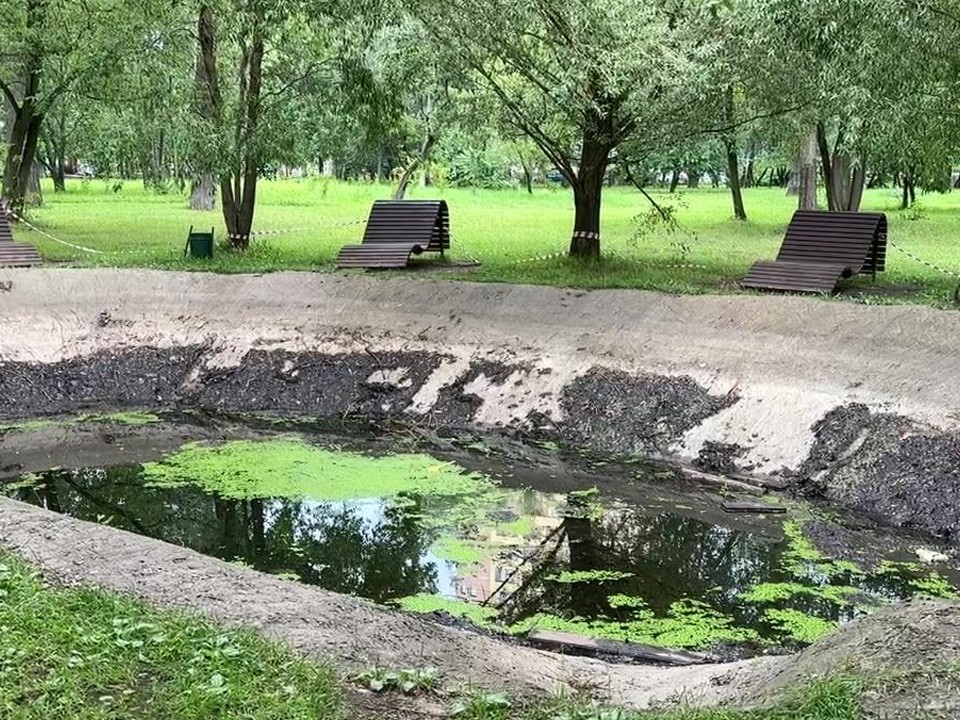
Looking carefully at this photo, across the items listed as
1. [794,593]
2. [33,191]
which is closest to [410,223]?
[794,593]

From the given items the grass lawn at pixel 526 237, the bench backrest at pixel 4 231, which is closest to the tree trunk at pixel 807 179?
the grass lawn at pixel 526 237

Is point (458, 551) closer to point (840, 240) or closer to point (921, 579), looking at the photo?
point (921, 579)

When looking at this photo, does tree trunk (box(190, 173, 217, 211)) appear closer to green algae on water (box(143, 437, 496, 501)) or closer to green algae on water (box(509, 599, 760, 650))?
green algae on water (box(143, 437, 496, 501))

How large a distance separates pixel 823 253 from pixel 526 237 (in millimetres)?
8599

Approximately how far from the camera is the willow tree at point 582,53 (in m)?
14.5

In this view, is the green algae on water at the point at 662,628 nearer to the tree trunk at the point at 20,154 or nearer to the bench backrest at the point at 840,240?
the bench backrest at the point at 840,240

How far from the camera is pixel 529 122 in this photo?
16172 millimetres

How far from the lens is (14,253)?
16.9 meters

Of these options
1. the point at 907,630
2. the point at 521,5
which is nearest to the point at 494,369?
the point at 521,5

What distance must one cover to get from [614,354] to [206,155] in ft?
27.4

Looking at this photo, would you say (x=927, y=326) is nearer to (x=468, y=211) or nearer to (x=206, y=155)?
(x=206, y=155)

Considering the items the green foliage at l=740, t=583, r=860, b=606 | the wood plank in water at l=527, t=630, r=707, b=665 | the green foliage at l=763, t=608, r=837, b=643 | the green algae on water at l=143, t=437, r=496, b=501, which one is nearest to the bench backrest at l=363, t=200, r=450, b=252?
→ the green algae on water at l=143, t=437, r=496, b=501

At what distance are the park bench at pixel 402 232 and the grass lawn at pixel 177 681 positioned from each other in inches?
502

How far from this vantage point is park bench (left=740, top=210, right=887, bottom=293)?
15383 millimetres
